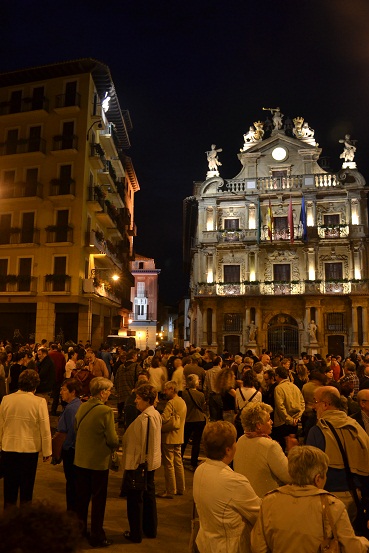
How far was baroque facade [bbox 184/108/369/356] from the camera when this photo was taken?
3619cm

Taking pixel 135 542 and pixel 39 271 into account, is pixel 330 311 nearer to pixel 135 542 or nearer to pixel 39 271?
pixel 39 271

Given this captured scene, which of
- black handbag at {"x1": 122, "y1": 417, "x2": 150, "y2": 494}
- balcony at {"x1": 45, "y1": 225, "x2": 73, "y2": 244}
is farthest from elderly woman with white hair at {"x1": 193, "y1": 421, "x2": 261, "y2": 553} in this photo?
balcony at {"x1": 45, "y1": 225, "x2": 73, "y2": 244}

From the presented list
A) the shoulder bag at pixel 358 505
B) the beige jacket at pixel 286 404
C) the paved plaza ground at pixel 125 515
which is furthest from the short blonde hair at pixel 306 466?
the beige jacket at pixel 286 404

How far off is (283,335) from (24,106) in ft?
82.9

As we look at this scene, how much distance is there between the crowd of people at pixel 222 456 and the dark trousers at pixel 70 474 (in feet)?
0.05

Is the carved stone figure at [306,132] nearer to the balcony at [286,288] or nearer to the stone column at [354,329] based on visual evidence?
the balcony at [286,288]

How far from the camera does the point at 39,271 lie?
27406mm

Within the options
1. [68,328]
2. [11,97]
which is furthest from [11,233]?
[11,97]

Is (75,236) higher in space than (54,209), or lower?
lower

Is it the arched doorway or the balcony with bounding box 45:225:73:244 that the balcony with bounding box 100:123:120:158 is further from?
the arched doorway

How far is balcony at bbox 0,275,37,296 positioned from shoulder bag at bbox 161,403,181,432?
21.5 meters

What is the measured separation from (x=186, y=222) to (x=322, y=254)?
633 inches

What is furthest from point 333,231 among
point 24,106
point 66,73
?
point 24,106

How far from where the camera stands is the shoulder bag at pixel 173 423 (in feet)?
23.1
